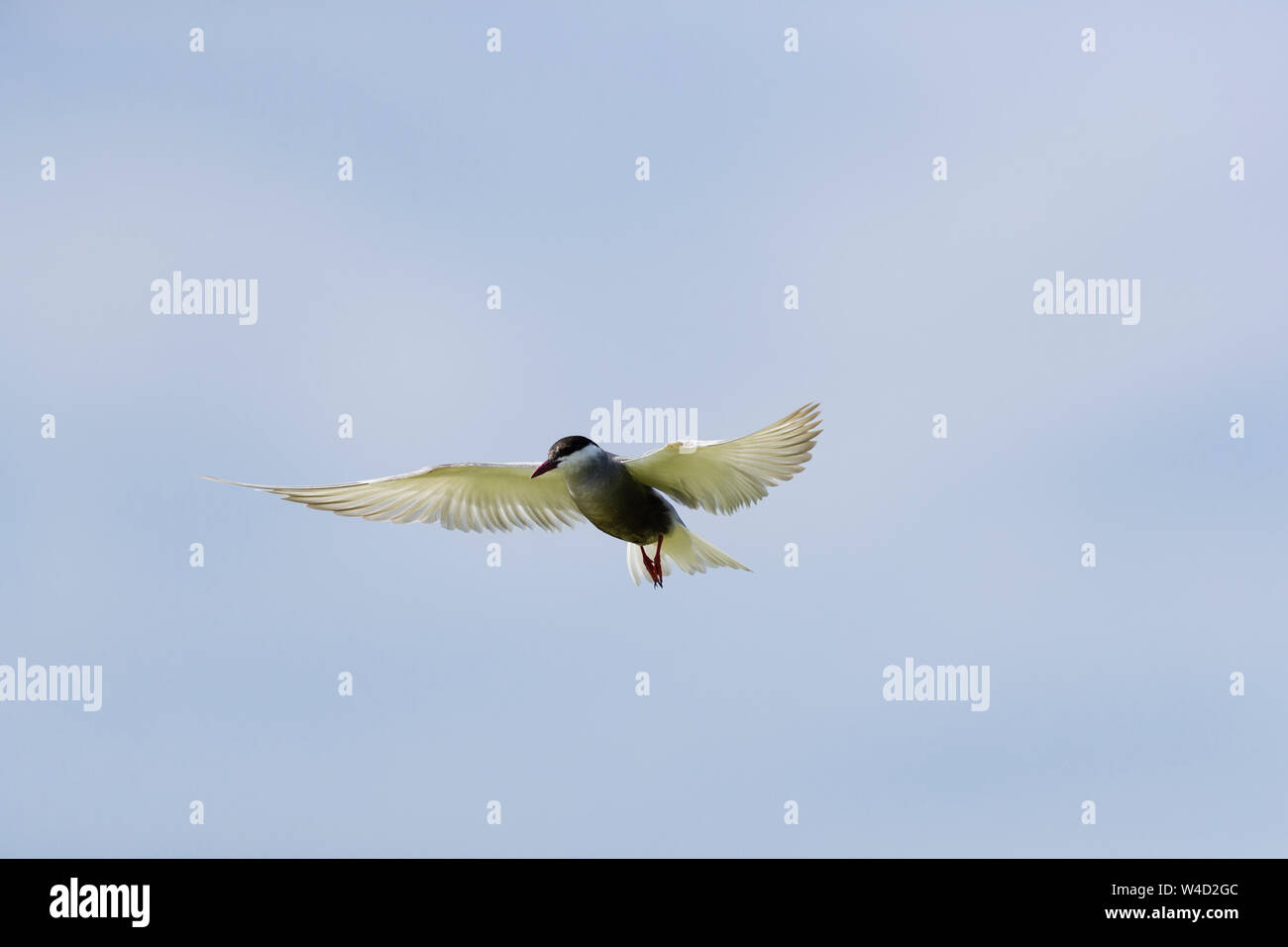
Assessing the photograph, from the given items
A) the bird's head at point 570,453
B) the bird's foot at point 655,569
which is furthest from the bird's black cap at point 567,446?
the bird's foot at point 655,569

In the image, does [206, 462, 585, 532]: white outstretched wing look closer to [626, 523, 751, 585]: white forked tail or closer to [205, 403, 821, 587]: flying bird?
[205, 403, 821, 587]: flying bird

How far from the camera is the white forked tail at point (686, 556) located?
1407 centimetres

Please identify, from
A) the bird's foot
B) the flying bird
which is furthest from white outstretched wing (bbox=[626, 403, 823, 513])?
the bird's foot

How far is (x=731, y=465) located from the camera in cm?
1327

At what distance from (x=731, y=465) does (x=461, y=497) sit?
280 centimetres

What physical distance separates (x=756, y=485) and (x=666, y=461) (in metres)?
0.80

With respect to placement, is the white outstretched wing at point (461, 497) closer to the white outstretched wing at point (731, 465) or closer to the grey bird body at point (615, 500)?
the grey bird body at point (615, 500)

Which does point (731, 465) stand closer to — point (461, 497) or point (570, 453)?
point (570, 453)

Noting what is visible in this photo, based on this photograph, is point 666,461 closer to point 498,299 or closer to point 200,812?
point 498,299

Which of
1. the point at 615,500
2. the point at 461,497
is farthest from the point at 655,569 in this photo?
the point at 461,497

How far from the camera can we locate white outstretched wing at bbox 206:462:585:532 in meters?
13.8

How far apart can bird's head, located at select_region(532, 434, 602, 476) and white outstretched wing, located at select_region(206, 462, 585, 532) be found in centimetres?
37

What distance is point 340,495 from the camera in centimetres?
1378
